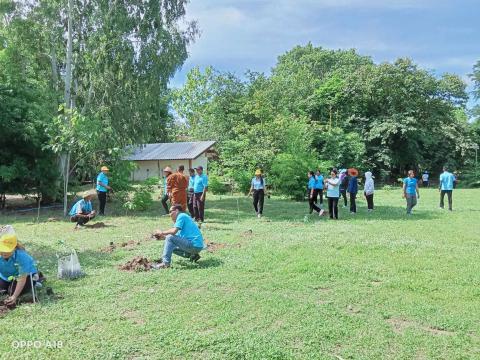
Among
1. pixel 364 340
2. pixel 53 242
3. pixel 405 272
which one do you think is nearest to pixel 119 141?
pixel 53 242

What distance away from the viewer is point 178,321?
5141 millimetres

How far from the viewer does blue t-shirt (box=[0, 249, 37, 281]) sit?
576 centimetres

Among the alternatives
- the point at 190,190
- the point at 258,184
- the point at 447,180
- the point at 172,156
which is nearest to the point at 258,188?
the point at 258,184

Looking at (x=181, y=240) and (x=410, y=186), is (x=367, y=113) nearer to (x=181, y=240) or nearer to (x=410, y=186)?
(x=410, y=186)

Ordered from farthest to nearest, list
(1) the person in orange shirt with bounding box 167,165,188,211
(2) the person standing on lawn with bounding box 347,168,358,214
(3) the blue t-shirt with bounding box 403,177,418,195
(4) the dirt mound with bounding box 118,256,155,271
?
1. (2) the person standing on lawn with bounding box 347,168,358,214
2. (3) the blue t-shirt with bounding box 403,177,418,195
3. (1) the person in orange shirt with bounding box 167,165,188,211
4. (4) the dirt mound with bounding box 118,256,155,271

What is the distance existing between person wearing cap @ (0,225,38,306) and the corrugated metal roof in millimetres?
31218

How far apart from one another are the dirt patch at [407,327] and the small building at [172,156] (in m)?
32.8

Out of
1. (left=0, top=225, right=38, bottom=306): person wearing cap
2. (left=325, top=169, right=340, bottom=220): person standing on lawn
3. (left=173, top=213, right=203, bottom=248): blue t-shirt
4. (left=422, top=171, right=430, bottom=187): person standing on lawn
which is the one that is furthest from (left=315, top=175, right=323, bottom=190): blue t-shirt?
(left=422, top=171, right=430, bottom=187): person standing on lawn

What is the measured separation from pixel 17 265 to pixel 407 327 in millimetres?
5015

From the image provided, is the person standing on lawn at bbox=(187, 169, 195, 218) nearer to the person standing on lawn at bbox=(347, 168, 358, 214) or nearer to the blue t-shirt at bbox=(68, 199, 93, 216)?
the blue t-shirt at bbox=(68, 199, 93, 216)

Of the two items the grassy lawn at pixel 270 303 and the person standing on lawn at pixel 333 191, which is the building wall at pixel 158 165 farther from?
the grassy lawn at pixel 270 303

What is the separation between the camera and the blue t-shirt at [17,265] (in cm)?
576

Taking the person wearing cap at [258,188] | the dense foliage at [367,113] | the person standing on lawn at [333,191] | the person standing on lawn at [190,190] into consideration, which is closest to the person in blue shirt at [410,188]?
the person standing on lawn at [333,191]

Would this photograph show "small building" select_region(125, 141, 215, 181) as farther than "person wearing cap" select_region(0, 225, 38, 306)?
Yes
